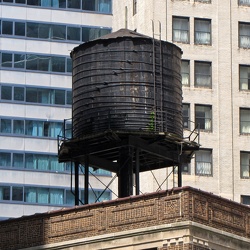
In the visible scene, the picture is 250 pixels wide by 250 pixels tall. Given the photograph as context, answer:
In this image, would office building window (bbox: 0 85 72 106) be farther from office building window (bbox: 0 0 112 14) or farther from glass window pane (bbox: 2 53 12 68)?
office building window (bbox: 0 0 112 14)

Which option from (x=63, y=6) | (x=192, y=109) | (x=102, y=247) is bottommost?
(x=102, y=247)

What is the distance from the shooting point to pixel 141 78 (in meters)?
63.2

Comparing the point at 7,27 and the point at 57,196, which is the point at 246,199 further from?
the point at 7,27

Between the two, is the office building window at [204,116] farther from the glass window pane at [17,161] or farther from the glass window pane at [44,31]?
the glass window pane at [44,31]

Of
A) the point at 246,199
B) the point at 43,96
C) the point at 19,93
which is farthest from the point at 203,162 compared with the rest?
the point at 19,93

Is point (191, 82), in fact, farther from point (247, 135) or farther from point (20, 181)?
point (20, 181)

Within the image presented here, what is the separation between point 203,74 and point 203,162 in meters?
6.46

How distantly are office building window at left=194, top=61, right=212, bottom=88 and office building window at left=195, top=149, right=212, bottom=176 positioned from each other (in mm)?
4932

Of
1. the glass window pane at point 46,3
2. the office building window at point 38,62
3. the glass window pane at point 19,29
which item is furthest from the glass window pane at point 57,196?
the glass window pane at point 46,3

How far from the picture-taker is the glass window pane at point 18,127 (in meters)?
116

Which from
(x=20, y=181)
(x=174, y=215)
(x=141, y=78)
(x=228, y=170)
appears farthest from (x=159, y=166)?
(x=20, y=181)

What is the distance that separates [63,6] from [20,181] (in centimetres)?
1556

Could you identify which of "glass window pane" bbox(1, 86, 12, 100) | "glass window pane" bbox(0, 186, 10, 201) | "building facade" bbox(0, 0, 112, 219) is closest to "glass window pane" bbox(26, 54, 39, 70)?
"building facade" bbox(0, 0, 112, 219)

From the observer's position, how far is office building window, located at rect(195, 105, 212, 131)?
10169 cm
